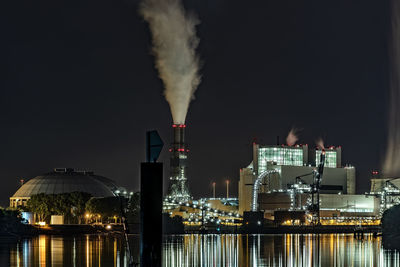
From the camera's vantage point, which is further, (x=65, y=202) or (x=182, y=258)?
(x=65, y=202)

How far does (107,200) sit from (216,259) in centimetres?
10579

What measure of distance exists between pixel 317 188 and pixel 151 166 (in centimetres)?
17121

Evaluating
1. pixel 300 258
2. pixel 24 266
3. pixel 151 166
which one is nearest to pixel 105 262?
pixel 24 266

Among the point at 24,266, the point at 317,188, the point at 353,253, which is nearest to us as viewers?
the point at 24,266

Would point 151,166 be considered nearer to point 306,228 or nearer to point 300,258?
point 300,258

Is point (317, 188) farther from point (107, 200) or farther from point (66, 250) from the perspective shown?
point (66, 250)

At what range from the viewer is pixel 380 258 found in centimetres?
7944

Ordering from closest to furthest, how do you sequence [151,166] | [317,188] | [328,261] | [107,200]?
1. [151,166]
2. [328,261]
3. [107,200]
4. [317,188]

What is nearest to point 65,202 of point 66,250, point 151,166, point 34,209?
point 34,209

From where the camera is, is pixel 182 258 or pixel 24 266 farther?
pixel 182 258

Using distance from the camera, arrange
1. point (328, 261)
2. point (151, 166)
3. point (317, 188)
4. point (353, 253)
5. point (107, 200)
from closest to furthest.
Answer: point (151, 166), point (328, 261), point (353, 253), point (107, 200), point (317, 188)

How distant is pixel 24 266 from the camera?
67500 millimetres

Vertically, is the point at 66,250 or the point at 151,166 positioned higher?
the point at 151,166

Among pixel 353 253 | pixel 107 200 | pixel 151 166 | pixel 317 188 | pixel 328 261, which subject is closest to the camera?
pixel 151 166
